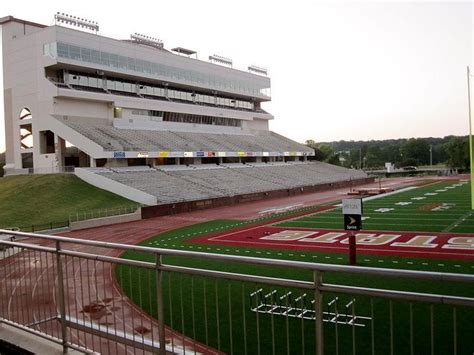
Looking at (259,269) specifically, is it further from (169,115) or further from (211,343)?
(169,115)

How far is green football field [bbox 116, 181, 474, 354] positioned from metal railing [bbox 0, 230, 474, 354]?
36 mm

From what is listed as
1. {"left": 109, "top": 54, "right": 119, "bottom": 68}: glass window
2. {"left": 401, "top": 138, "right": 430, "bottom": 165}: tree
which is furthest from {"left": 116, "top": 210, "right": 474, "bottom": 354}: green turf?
{"left": 401, "top": 138, "right": 430, "bottom": 165}: tree

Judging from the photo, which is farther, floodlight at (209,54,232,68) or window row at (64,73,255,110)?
Result: floodlight at (209,54,232,68)

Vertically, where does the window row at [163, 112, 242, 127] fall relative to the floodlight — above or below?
below

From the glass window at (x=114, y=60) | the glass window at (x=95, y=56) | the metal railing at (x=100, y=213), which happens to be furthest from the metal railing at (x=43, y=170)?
the glass window at (x=114, y=60)

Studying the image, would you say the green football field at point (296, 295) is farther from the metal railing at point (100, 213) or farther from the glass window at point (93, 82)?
the glass window at point (93, 82)

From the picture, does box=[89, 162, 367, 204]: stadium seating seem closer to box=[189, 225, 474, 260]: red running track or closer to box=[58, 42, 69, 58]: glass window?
box=[58, 42, 69, 58]: glass window

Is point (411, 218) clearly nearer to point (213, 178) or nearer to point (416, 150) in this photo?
point (213, 178)

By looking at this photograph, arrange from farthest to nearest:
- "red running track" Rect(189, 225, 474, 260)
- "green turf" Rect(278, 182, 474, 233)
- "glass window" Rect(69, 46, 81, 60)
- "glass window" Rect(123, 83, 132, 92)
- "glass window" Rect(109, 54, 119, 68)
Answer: "glass window" Rect(123, 83, 132, 92) < "glass window" Rect(109, 54, 119, 68) < "glass window" Rect(69, 46, 81, 60) < "green turf" Rect(278, 182, 474, 233) < "red running track" Rect(189, 225, 474, 260)

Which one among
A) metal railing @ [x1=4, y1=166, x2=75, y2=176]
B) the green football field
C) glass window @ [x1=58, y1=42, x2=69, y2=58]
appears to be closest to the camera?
the green football field

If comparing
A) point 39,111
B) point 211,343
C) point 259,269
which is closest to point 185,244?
point 259,269

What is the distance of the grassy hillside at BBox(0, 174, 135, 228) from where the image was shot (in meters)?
31.2

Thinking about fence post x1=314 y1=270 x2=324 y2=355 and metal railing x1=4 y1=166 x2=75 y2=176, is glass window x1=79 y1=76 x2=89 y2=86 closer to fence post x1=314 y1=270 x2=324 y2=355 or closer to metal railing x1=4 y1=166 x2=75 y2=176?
metal railing x1=4 y1=166 x2=75 y2=176

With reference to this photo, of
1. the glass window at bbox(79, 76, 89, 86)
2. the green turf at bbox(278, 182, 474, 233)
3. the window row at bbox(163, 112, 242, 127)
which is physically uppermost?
the glass window at bbox(79, 76, 89, 86)
